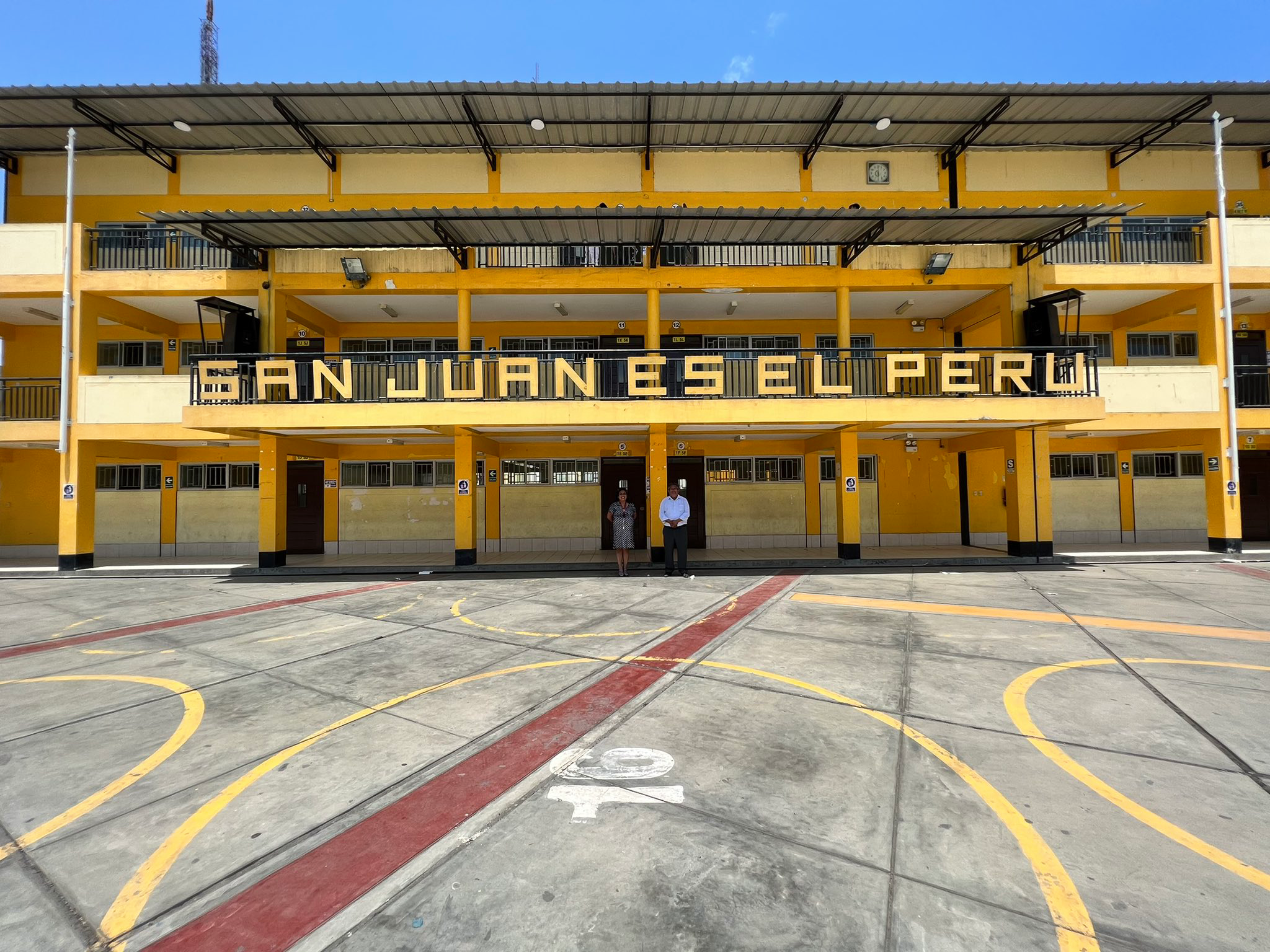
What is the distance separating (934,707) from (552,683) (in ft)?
11.4

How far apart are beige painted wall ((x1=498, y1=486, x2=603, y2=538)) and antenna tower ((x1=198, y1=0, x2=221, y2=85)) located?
59012 millimetres

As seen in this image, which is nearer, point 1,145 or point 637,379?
point 637,379

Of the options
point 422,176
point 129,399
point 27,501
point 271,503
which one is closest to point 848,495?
point 422,176

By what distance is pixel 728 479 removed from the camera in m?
17.2

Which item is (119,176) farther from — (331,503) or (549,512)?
(549,512)

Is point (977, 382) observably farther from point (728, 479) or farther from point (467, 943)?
point (467, 943)

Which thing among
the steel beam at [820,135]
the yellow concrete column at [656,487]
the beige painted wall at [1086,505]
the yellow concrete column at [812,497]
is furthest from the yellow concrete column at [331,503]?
the beige painted wall at [1086,505]

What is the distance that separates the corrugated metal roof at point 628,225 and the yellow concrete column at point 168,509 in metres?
7.93

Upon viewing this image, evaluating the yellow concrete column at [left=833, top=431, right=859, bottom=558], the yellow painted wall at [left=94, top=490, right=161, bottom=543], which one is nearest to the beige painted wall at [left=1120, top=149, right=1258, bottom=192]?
the yellow concrete column at [left=833, top=431, right=859, bottom=558]

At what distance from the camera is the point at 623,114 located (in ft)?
45.5

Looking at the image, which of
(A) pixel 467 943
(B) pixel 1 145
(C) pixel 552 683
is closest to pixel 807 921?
(A) pixel 467 943

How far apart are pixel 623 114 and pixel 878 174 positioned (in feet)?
23.3

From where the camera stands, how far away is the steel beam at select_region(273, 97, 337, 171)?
13305 millimetres

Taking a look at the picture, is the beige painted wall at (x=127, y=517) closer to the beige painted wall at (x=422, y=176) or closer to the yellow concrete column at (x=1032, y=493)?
the beige painted wall at (x=422, y=176)
